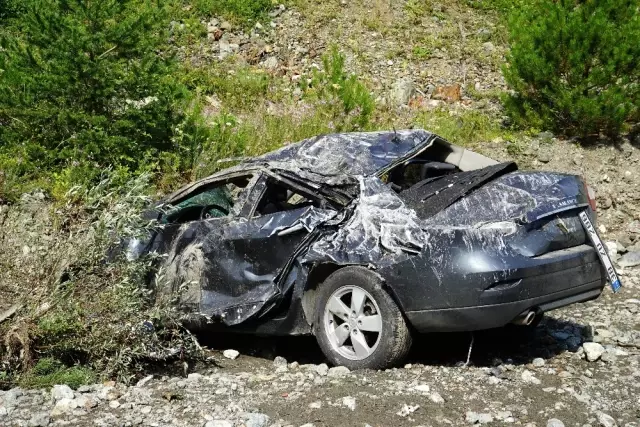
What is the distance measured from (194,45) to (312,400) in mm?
11295

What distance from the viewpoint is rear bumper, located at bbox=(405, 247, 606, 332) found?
15.5 ft

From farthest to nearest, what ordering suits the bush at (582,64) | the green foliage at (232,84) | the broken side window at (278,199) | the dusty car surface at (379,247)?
1. the green foliage at (232,84)
2. the bush at (582,64)
3. the broken side window at (278,199)
4. the dusty car surface at (379,247)

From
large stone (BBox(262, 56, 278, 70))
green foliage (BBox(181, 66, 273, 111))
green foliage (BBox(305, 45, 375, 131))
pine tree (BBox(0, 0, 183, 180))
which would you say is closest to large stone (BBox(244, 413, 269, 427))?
pine tree (BBox(0, 0, 183, 180))

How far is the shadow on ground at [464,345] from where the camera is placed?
564 centimetres

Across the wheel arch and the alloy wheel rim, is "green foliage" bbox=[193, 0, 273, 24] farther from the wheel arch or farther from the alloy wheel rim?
the alloy wheel rim

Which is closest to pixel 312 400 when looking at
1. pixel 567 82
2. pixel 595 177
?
pixel 595 177

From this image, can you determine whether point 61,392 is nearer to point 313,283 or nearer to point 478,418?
point 313,283

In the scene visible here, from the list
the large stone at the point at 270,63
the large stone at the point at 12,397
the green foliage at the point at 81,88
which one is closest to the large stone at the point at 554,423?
the large stone at the point at 12,397

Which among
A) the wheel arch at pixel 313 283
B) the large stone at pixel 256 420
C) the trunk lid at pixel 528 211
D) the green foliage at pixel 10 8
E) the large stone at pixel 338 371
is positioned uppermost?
the green foliage at pixel 10 8

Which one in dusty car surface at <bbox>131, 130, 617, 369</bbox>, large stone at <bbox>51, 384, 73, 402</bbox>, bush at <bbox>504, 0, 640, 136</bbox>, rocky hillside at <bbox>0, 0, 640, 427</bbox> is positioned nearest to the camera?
rocky hillside at <bbox>0, 0, 640, 427</bbox>

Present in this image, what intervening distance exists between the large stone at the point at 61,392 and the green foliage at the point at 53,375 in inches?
6.2

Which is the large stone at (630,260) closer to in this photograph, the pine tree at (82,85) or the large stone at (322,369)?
the large stone at (322,369)

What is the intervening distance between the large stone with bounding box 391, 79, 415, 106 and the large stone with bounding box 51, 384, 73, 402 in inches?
353

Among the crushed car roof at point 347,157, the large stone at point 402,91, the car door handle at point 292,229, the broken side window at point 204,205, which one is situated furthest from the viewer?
the large stone at point 402,91
